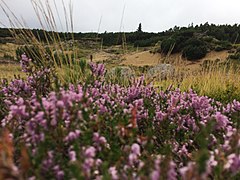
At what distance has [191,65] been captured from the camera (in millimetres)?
29266

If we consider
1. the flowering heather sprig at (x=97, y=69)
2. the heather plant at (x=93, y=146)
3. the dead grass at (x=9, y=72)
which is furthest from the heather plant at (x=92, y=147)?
the dead grass at (x=9, y=72)

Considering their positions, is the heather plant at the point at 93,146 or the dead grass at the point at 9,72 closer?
the heather plant at the point at 93,146

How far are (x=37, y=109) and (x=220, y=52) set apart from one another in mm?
31207

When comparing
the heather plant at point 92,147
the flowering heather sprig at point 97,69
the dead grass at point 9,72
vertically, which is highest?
the heather plant at point 92,147

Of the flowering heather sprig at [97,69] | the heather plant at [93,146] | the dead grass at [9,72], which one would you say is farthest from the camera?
the dead grass at [9,72]

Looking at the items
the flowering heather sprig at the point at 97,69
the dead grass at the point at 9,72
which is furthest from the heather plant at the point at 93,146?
the dead grass at the point at 9,72

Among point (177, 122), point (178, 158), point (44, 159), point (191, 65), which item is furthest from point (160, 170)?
point (191, 65)

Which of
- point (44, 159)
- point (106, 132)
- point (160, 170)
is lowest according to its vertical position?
point (106, 132)

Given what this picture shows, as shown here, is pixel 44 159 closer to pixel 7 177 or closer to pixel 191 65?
pixel 7 177

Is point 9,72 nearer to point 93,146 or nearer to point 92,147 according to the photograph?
point 93,146

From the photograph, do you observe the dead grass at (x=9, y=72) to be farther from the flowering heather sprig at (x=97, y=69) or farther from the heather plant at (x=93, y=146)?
the heather plant at (x=93, y=146)

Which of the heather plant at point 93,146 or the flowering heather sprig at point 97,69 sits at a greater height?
the heather plant at point 93,146

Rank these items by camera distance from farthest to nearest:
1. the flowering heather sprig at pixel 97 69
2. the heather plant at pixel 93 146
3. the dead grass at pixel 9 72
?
the dead grass at pixel 9 72
the flowering heather sprig at pixel 97 69
the heather plant at pixel 93 146

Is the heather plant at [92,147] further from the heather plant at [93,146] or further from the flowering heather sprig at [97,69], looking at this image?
the flowering heather sprig at [97,69]
